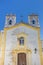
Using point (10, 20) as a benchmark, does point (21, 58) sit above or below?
below

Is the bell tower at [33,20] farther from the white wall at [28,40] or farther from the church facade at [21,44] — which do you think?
the white wall at [28,40]

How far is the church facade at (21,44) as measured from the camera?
1667 centimetres

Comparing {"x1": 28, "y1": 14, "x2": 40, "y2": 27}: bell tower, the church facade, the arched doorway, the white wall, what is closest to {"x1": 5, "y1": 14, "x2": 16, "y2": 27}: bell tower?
the church facade

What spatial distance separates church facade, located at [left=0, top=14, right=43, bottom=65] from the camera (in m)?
16.7

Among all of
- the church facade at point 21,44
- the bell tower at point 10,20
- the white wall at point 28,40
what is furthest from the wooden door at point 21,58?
the bell tower at point 10,20

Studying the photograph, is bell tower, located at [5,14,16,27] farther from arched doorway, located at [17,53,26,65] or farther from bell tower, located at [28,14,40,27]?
arched doorway, located at [17,53,26,65]

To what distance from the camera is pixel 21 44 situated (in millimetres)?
17172

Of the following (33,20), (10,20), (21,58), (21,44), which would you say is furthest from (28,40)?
(10,20)

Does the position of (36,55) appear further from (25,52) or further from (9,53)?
(9,53)

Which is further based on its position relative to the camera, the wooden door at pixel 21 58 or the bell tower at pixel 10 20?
the bell tower at pixel 10 20

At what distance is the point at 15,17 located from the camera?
1852 centimetres

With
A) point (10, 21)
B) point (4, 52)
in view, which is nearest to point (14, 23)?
point (10, 21)

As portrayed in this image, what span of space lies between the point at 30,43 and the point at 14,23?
3.16 meters

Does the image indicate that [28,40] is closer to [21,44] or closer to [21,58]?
[21,44]
